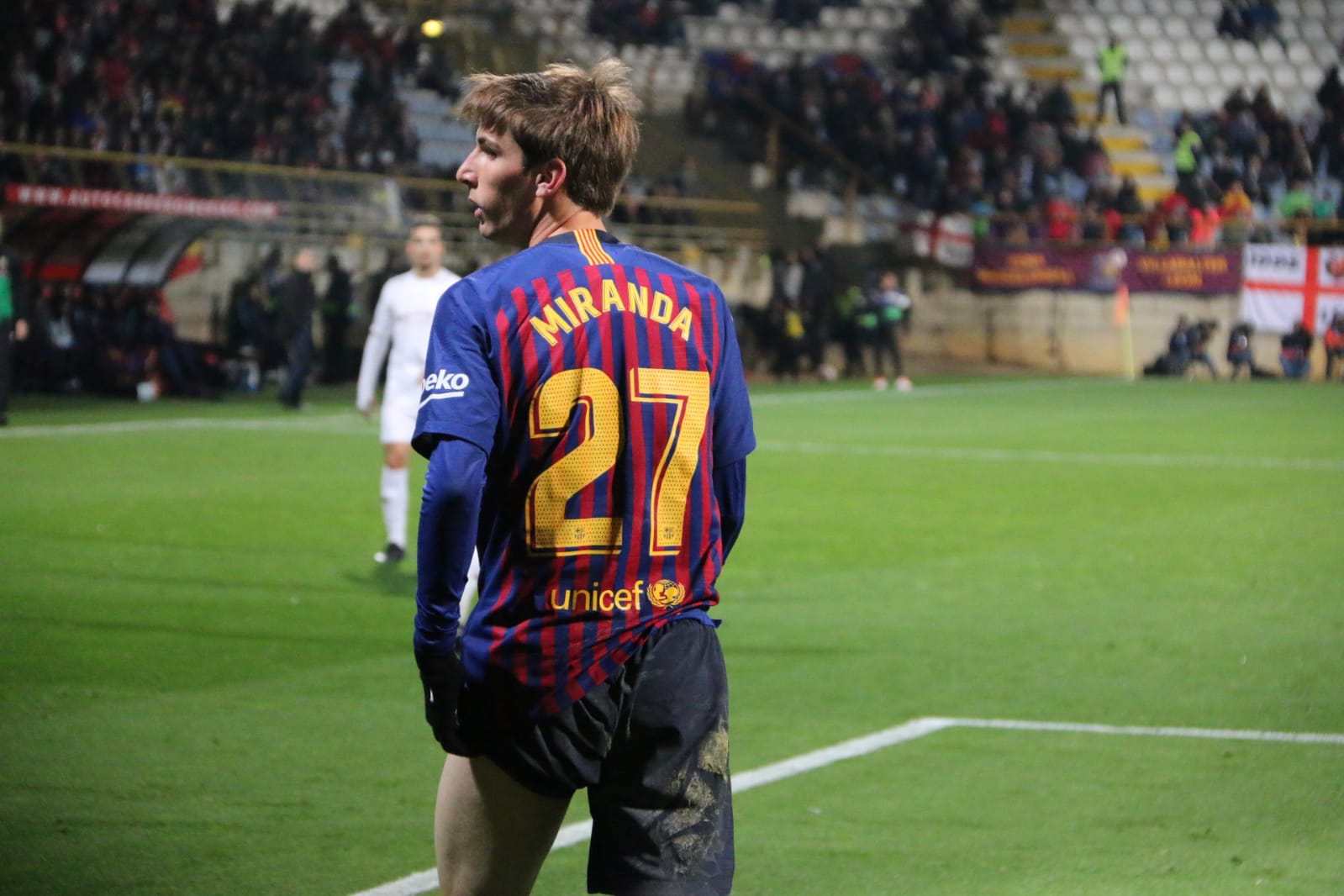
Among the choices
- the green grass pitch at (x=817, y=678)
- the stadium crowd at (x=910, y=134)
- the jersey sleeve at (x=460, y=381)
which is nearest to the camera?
the jersey sleeve at (x=460, y=381)

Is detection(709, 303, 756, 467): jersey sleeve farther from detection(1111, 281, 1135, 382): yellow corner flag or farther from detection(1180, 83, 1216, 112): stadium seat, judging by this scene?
detection(1180, 83, 1216, 112): stadium seat

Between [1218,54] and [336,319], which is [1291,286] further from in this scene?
[336,319]

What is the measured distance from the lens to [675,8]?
4331cm

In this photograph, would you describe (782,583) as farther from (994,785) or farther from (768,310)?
(768,310)

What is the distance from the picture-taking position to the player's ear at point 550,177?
2975 millimetres

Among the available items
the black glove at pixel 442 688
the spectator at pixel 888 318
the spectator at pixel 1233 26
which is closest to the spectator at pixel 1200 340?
the spectator at pixel 888 318

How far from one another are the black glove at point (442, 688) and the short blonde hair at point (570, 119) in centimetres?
76

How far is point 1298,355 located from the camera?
35.6 meters

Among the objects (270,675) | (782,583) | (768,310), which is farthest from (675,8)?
(270,675)

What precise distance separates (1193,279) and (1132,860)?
32729mm

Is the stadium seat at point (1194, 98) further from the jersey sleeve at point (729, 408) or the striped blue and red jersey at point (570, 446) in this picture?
the striped blue and red jersey at point (570, 446)

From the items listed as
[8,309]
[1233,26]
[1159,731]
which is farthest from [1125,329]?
[1159,731]

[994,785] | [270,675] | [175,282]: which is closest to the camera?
[994,785]

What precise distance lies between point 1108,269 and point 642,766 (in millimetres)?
35206
